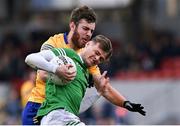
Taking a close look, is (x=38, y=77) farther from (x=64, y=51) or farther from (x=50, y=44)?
(x=64, y=51)

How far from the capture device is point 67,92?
743 cm

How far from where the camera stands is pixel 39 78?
814 cm

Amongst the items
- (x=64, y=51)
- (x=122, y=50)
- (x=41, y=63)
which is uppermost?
(x=122, y=50)

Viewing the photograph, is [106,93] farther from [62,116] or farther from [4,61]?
[4,61]

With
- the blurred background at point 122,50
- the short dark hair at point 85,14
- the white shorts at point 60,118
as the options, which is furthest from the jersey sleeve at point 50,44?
the blurred background at point 122,50

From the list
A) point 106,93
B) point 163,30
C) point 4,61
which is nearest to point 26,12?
point 163,30

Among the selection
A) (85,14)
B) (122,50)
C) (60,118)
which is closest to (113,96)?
(85,14)

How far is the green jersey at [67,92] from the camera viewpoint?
24.2 feet

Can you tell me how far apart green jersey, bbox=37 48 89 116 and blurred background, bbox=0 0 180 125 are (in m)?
5.84

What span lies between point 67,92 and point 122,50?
14328 millimetres

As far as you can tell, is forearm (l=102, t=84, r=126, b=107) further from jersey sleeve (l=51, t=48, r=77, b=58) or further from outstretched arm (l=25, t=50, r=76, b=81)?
outstretched arm (l=25, t=50, r=76, b=81)

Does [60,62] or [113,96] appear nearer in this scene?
[60,62]

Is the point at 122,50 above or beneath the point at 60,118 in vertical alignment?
above

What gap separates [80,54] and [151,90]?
1261 cm
